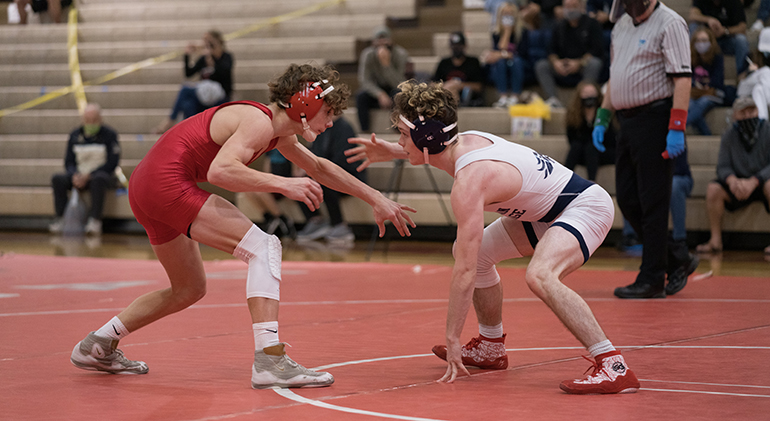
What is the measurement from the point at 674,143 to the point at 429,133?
2497 millimetres

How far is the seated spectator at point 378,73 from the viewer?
36.5 feet

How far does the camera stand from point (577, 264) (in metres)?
3.39

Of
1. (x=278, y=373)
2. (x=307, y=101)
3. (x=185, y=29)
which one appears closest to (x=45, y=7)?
(x=185, y=29)

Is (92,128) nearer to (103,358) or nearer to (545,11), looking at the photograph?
(545,11)

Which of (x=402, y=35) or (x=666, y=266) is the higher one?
(x=402, y=35)

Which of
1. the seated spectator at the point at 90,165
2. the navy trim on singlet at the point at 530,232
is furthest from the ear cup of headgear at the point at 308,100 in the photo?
the seated spectator at the point at 90,165

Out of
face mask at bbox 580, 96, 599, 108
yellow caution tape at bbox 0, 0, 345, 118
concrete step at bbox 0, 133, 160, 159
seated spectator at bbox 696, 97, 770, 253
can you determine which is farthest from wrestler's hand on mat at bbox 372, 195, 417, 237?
yellow caution tape at bbox 0, 0, 345, 118

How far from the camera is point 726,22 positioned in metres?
10.1

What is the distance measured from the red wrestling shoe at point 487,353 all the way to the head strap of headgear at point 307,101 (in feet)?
3.75

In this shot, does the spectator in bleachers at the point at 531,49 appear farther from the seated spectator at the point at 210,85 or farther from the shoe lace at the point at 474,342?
the shoe lace at the point at 474,342

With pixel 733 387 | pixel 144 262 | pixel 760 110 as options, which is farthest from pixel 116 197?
pixel 733 387

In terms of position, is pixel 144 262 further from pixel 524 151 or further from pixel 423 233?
pixel 524 151

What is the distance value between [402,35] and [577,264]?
10.4 m

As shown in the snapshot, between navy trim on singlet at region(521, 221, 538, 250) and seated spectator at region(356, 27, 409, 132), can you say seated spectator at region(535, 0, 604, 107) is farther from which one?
navy trim on singlet at region(521, 221, 538, 250)
